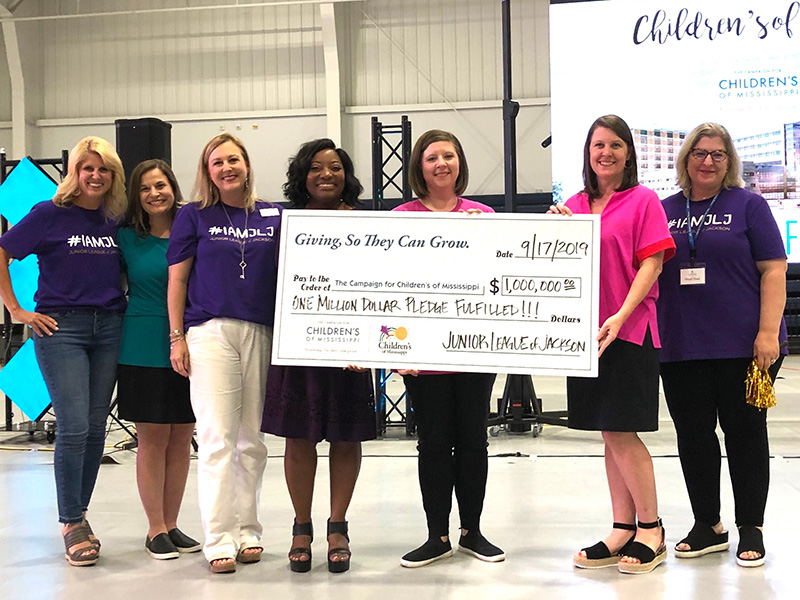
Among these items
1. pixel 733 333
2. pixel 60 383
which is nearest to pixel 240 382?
pixel 60 383

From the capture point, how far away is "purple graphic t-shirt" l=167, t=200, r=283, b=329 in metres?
2.61

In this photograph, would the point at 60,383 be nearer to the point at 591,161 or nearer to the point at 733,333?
the point at 591,161

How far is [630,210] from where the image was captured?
8.34ft

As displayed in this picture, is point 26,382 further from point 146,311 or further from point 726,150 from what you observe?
point 726,150

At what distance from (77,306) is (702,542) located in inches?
89.5

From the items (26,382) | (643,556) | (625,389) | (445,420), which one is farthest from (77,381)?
(26,382)

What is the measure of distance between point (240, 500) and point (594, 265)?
1407 mm

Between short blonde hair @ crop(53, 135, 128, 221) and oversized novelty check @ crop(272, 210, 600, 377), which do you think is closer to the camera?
oversized novelty check @ crop(272, 210, 600, 377)

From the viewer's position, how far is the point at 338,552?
8.72 ft

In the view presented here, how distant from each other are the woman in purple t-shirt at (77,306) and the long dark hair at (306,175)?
650 millimetres

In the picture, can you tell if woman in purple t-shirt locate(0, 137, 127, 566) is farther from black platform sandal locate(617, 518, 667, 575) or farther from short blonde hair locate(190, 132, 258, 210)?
black platform sandal locate(617, 518, 667, 575)

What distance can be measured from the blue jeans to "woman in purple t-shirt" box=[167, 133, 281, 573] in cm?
29

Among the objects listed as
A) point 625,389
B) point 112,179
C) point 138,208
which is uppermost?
point 112,179

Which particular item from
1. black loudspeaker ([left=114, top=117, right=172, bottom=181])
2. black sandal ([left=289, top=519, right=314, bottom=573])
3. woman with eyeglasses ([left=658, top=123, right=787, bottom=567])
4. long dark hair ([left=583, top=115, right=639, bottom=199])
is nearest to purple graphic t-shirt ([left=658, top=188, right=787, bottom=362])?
woman with eyeglasses ([left=658, top=123, right=787, bottom=567])
